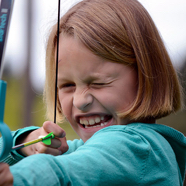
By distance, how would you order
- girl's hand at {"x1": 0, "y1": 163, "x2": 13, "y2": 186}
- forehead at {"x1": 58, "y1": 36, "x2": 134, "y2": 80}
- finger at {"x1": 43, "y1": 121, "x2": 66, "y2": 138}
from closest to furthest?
girl's hand at {"x1": 0, "y1": 163, "x2": 13, "y2": 186}
finger at {"x1": 43, "y1": 121, "x2": 66, "y2": 138}
forehead at {"x1": 58, "y1": 36, "x2": 134, "y2": 80}

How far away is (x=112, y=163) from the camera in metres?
0.58

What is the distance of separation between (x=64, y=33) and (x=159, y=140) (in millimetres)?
410

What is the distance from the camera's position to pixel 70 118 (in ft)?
3.01

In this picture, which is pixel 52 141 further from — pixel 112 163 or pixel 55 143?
pixel 112 163

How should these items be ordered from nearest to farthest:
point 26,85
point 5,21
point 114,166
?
1. point 5,21
2. point 114,166
3. point 26,85

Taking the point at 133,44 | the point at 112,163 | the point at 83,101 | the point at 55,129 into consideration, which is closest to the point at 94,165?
the point at 112,163

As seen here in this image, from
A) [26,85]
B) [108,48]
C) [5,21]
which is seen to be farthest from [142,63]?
[26,85]

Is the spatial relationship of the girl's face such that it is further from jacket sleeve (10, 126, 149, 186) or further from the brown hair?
jacket sleeve (10, 126, 149, 186)

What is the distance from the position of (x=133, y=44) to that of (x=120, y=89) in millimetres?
135

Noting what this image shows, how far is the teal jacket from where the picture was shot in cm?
47

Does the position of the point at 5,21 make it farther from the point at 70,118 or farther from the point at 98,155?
the point at 70,118

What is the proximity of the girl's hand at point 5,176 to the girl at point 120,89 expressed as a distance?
226 mm

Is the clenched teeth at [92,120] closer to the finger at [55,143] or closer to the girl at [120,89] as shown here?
the girl at [120,89]

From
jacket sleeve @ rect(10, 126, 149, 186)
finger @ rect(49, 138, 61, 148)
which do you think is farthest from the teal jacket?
finger @ rect(49, 138, 61, 148)
